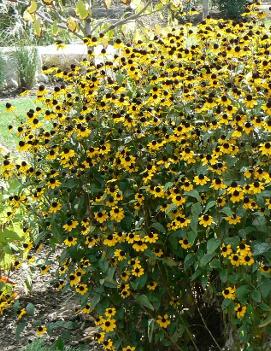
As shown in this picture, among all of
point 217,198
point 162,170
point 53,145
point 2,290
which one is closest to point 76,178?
point 53,145

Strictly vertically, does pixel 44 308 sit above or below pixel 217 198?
below

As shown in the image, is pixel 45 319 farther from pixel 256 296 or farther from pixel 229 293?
pixel 256 296

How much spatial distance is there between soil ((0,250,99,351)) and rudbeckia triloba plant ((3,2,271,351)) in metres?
0.48

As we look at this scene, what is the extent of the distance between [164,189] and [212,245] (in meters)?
0.26

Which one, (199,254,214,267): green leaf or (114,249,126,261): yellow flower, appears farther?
(114,249,126,261): yellow flower

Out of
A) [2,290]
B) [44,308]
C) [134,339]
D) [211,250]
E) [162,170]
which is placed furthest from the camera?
[44,308]

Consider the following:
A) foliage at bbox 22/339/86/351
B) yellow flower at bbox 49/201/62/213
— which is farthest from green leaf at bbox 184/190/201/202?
foliage at bbox 22/339/86/351

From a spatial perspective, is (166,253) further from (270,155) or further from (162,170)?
(270,155)

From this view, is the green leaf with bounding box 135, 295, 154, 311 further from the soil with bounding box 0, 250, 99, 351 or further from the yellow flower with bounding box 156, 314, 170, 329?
the soil with bounding box 0, 250, 99, 351

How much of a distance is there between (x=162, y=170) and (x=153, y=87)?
38 centimetres

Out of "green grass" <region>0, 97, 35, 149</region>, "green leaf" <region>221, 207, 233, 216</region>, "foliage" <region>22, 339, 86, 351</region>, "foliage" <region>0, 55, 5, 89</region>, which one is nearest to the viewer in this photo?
"green leaf" <region>221, 207, 233, 216</region>

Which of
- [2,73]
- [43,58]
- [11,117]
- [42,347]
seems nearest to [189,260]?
[42,347]

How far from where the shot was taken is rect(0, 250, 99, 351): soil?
335 cm

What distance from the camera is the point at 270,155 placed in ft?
7.63
